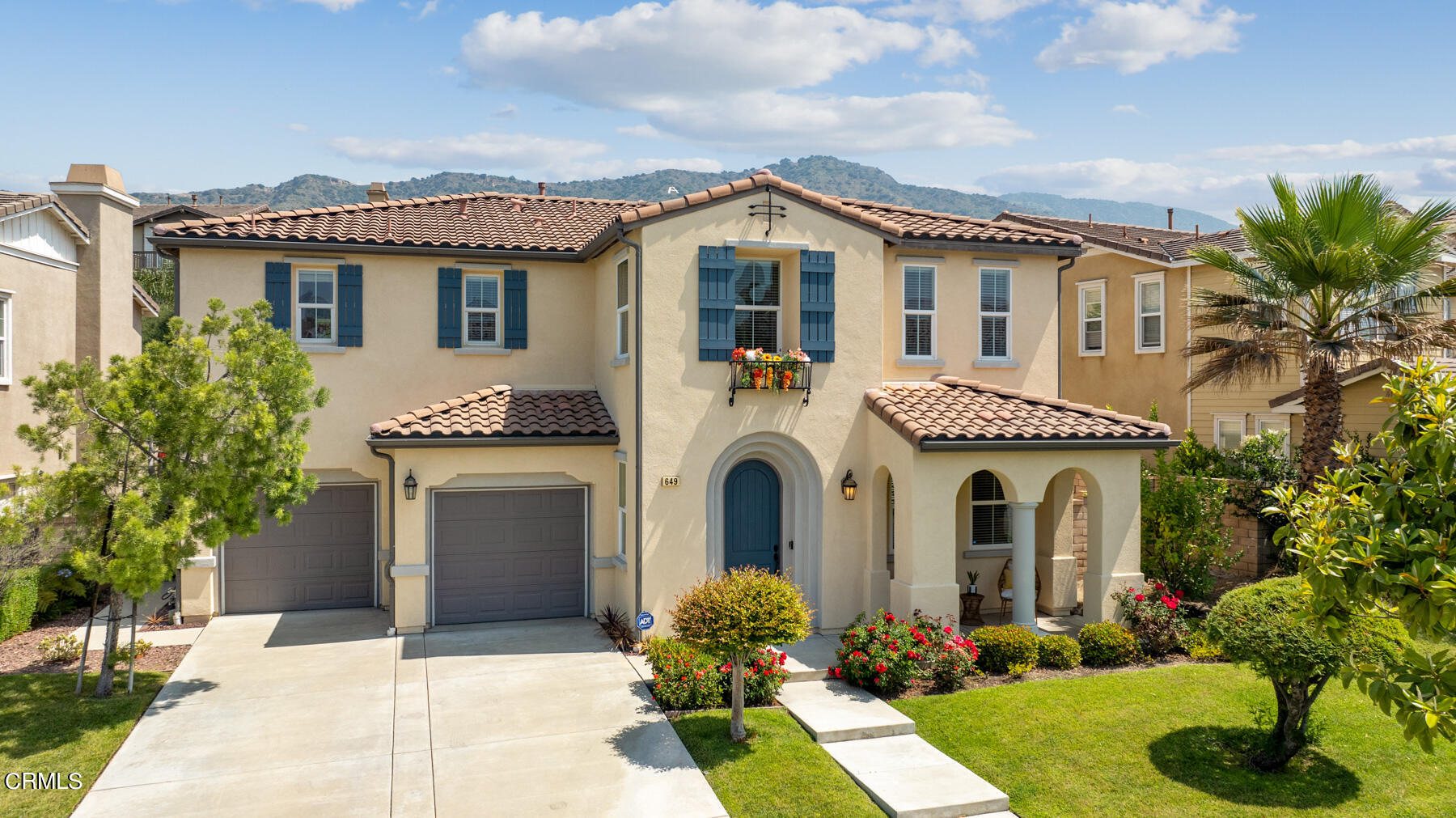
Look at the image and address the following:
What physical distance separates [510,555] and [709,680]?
5494mm

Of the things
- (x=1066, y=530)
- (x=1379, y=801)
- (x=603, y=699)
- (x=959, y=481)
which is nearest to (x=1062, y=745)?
(x=1379, y=801)

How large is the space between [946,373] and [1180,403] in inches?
421

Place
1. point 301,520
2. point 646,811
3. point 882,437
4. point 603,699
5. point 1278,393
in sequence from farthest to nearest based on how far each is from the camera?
point 1278,393 < point 301,520 < point 882,437 < point 603,699 < point 646,811

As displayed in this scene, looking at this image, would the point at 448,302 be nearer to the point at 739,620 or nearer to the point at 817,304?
the point at 817,304

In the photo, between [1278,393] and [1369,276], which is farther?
[1278,393]

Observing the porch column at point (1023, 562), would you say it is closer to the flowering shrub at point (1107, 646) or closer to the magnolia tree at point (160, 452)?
the flowering shrub at point (1107, 646)

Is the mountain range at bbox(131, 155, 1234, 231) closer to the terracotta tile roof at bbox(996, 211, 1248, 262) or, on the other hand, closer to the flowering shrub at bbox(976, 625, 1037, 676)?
the terracotta tile roof at bbox(996, 211, 1248, 262)

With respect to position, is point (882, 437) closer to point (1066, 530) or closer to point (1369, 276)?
point (1066, 530)

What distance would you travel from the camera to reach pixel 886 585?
15.0 metres

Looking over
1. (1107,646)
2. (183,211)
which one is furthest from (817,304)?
(183,211)

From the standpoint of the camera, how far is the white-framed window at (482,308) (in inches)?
655

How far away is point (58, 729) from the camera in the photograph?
34.8ft

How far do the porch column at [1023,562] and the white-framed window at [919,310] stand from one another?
3440mm

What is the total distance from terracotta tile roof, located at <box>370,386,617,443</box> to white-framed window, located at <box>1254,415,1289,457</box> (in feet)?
52.4
